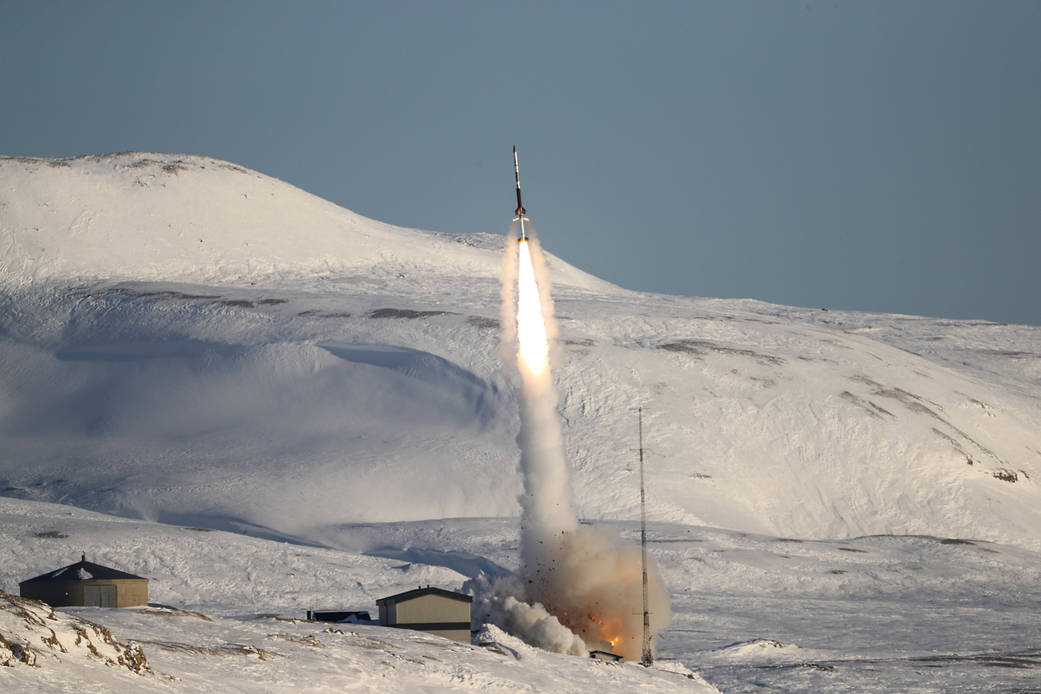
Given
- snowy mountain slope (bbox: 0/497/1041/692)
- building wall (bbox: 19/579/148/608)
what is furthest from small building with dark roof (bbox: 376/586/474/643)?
building wall (bbox: 19/579/148/608)

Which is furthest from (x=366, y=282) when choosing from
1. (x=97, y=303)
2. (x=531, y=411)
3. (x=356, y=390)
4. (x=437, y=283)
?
(x=531, y=411)

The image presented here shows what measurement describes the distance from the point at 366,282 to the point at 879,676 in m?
124

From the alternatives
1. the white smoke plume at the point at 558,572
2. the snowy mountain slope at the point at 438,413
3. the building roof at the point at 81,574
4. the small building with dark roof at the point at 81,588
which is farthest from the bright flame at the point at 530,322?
the snowy mountain slope at the point at 438,413

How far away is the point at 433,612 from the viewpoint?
61312 millimetres

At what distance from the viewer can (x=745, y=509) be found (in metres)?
126

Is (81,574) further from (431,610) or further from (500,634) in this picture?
(500,634)

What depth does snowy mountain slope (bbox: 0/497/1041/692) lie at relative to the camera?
47.5 meters

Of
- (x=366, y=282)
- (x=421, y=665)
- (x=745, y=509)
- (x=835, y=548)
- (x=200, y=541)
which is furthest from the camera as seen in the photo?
(x=366, y=282)

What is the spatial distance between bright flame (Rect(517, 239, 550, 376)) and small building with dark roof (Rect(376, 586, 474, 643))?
14737mm

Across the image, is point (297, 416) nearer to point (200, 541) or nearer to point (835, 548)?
point (200, 541)

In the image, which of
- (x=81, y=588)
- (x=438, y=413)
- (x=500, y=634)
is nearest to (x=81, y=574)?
(x=81, y=588)

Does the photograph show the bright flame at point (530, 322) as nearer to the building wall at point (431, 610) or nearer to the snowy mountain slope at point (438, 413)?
the building wall at point (431, 610)

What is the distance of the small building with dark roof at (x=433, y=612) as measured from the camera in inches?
2403

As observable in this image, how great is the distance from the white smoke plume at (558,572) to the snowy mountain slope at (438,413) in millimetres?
43139
